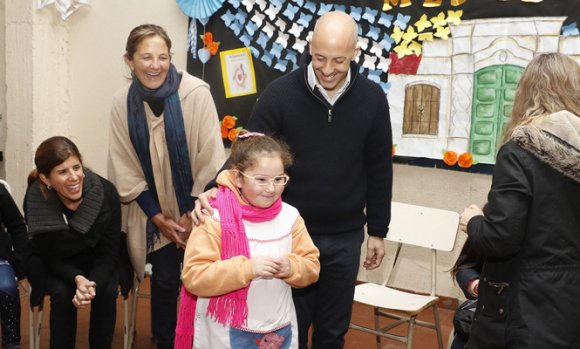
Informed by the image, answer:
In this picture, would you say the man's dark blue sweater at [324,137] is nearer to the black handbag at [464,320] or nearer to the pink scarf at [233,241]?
the pink scarf at [233,241]

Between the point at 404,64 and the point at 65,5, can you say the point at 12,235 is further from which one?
the point at 404,64

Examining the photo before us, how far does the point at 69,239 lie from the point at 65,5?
8.38 feet

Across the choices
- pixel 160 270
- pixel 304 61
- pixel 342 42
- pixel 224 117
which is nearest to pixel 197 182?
pixel 160 270

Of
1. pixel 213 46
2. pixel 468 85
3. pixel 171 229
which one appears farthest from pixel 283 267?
pixel 213 46

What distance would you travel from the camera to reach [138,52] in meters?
2.91

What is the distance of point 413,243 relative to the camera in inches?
142

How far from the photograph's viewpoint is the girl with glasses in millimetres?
2150

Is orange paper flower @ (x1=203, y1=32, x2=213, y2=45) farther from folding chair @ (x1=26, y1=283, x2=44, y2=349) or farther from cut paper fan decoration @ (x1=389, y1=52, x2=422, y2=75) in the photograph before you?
folding chair @ (x1=26, y1=283, x2=44, y2=349)

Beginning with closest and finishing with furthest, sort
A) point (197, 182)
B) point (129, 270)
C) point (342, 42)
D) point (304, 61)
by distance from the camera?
1. point (342, 42)
2. point (304, 61)
3. point (197, 182)
4. point (129, 270)

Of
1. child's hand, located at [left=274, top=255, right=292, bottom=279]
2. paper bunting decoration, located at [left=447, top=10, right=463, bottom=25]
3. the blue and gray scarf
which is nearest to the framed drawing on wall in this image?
paper bunting decoration, located at [left=447, top=10, right=463, bottom=25]

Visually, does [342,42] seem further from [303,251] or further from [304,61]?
[303,251]

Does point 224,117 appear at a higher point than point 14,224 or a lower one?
higher

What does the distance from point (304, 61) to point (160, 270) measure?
1.23 meters

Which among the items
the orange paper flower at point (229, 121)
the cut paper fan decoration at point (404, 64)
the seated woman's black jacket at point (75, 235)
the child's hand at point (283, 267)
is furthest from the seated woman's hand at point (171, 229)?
the cut paper fan decoration at point (404, 64)
